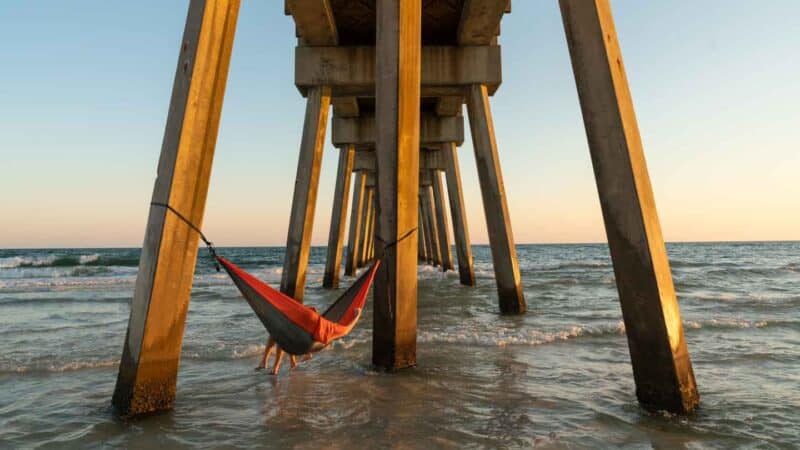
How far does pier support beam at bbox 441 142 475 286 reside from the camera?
1750 centimetres

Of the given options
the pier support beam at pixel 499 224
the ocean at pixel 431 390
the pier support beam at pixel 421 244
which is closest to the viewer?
the ocean at pixel 431 390

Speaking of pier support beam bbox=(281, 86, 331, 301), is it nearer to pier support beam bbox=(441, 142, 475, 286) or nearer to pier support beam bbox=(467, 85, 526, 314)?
pier support beam bbox=(467, 85, 526, 314)

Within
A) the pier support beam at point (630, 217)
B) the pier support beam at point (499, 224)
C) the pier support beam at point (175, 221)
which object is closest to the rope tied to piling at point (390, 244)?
the pier support beam at point (175, 221)

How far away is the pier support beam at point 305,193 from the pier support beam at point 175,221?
23.8 feet

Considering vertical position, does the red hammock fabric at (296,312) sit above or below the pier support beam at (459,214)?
below

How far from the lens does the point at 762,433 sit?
3709 millimetres

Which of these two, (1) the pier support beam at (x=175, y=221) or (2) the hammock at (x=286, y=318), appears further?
(2) the hammock at (x=286, y=318)

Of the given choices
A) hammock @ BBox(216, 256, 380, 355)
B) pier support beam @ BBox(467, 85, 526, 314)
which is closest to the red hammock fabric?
hammock @ BBox(216, 256, 380, 355)

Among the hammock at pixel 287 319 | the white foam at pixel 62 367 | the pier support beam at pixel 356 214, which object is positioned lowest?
the white foam at pixel 62 367

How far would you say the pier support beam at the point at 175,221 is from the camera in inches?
145

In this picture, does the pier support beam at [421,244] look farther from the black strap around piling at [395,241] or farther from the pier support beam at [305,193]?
the black strap around piling at [395,241]

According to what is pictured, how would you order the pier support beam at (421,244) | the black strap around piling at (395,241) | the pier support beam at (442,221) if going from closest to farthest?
the black strap around piling at (395,241) → the pier support beam at (442,221) → the pier support beam at (421,244)

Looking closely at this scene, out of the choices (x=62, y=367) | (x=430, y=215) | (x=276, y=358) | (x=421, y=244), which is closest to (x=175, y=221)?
(x=276, y=358)

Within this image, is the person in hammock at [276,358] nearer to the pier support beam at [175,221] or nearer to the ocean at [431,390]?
the ocean at [431,390]
